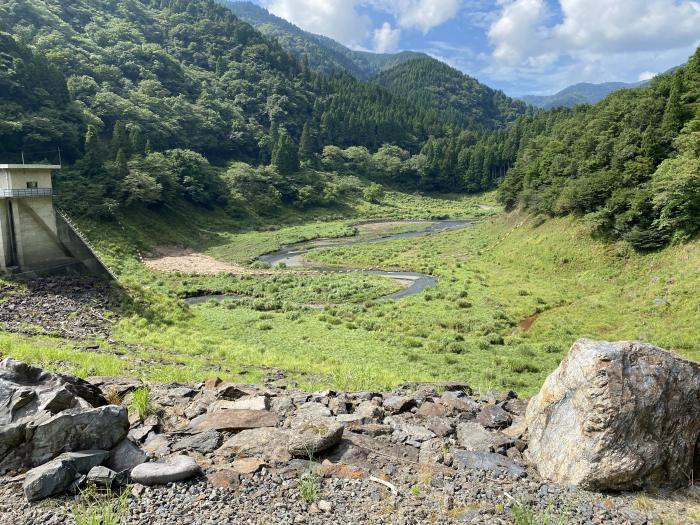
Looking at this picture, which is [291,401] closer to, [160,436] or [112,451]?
[160,436]

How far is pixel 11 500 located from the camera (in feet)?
22.1

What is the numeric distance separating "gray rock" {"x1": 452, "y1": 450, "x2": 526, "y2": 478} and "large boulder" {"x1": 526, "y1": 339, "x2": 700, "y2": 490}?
467 millimetres

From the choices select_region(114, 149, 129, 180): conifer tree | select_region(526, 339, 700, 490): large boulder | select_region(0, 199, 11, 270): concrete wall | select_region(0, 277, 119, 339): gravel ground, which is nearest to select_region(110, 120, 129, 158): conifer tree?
select_region(114, 149, 129, 180): conifer tree

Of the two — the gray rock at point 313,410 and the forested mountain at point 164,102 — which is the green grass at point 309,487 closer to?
the gray rock at point 313,410

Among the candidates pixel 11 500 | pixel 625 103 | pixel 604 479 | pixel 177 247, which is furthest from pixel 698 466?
pixel 177 247

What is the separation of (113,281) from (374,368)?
21586 mm

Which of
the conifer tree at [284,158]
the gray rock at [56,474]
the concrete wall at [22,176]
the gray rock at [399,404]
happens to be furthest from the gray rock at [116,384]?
the conifer tree at [284,158]

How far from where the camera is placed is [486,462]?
8.55 meters

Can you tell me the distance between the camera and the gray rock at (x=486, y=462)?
27.2 feet

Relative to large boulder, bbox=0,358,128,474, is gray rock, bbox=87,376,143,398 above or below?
below

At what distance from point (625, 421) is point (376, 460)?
4383 millimetres

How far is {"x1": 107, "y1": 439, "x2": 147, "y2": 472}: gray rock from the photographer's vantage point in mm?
7684

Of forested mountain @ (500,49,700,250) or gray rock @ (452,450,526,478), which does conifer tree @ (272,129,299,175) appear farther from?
gray rock @ (452,450,526,478)

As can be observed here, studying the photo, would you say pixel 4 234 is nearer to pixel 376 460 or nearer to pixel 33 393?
pixel 33 393
